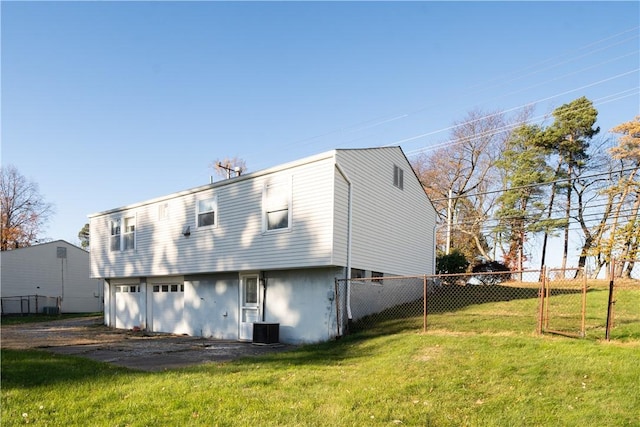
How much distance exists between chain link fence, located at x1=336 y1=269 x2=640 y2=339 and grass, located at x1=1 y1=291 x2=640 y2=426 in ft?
2.43

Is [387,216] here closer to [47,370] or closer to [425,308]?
[425,308]

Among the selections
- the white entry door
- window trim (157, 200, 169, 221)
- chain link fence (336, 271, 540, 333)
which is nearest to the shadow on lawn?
the white entry door

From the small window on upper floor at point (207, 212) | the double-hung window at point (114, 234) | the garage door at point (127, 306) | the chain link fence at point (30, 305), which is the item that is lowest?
the chain link fence at point (30, 305)

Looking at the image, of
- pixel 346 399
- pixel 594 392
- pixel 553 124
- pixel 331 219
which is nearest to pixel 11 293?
pixel 331 219

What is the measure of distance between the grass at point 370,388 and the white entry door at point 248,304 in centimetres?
468

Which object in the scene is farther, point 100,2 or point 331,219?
point 331,219

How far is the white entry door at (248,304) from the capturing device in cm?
1374

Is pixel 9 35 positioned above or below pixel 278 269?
above

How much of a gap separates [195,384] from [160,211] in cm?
1153

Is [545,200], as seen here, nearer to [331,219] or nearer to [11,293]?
[331,219]

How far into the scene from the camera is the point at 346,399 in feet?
18.9

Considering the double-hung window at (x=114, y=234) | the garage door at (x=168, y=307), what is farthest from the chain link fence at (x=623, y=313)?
the double-hung window at (x=114, y=234)

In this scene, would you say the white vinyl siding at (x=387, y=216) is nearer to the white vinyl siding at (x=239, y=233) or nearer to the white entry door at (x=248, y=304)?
the white vinyl siding at (x=239, y=233)

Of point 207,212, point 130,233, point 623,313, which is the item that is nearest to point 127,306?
point 130,233
